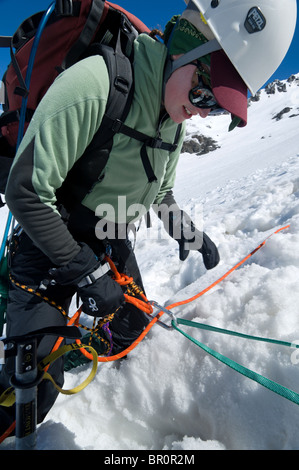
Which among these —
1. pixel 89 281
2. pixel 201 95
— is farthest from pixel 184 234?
pixel 201 95

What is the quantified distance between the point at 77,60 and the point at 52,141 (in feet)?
1.98

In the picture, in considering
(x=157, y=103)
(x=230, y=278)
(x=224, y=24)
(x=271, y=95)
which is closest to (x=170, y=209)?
(x=230, y=278)

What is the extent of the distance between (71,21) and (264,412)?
2.24 m

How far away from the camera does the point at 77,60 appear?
165 cm

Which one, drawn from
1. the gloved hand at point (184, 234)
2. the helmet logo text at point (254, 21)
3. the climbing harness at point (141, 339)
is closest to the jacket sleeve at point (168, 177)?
the gloved hand at point (184, 234)

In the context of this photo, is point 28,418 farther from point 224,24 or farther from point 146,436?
point 224,24

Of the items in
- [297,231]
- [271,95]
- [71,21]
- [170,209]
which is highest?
[71,21]

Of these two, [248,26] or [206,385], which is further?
[206,385]

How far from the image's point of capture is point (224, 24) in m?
1.54

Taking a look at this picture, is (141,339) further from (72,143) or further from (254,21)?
(254,21)

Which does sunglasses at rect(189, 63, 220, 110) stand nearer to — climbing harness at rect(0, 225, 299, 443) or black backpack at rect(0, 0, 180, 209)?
black backpack at rect(0, 0, 180, 209)

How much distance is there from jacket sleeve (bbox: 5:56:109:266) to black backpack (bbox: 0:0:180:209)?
0.10 meters

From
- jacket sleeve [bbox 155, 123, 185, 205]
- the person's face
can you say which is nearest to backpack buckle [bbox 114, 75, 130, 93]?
the person's face

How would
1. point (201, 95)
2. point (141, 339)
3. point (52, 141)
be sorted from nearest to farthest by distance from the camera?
point (52, 141)
point (201, 95)
point (141, 339)
